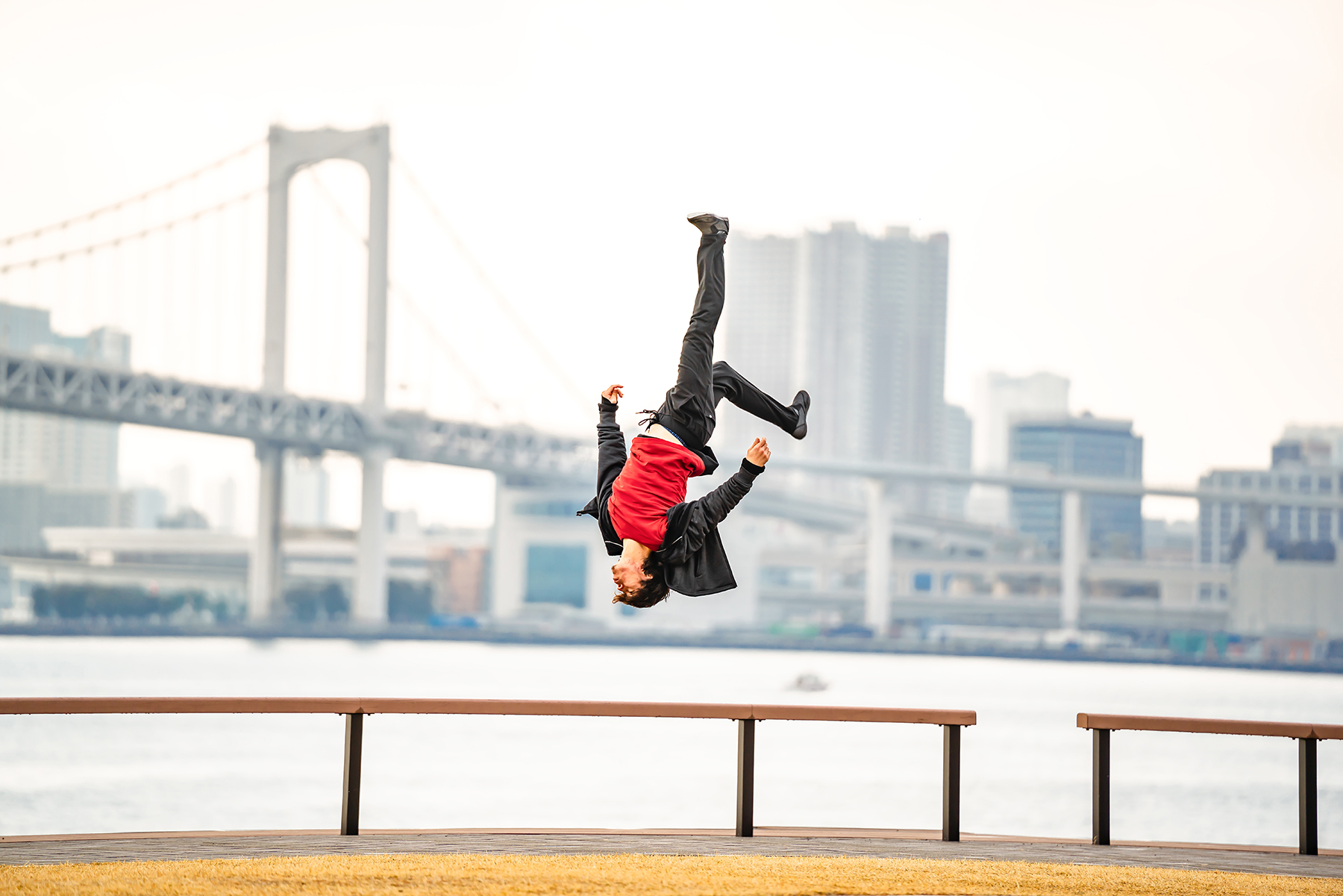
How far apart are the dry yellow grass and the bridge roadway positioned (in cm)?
4431

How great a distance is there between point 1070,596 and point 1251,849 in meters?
71.2

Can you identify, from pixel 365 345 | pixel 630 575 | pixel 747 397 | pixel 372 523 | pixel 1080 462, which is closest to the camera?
pixel 630 575

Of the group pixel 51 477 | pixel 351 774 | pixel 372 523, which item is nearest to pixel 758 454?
pixel 351 774

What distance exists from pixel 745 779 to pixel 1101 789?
156 cm

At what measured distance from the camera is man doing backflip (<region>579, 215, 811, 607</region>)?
18.5 feet

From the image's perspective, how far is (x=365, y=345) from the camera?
192ft

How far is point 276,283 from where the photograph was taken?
58.3 m

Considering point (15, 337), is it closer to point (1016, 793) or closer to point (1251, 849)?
point (1016, 793)

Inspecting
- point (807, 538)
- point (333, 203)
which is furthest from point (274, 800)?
point (807, 538)

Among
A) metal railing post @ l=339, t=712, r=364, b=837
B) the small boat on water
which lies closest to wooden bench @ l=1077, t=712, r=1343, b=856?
metal railing post @ l=339, t=712, r=364, b=837

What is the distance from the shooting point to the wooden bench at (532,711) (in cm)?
634

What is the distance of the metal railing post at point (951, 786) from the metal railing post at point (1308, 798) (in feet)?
4.89

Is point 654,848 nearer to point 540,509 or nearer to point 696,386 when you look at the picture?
point 696,386

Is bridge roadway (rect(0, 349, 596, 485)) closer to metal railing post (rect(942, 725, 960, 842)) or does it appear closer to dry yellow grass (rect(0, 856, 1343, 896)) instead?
metal railing post (rect(942, 725, 960, 842))
